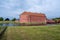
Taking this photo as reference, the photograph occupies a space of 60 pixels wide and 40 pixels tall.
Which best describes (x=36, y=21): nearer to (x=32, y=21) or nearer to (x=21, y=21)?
(x=32, y=21)

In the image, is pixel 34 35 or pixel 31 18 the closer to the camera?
pixel 34 35

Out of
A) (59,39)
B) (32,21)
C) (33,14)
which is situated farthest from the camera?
(33,14)

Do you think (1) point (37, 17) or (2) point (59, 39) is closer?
(2) point (59, 39)

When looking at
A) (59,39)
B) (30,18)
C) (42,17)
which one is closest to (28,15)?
(30,18)

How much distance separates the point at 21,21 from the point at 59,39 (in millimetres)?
45512

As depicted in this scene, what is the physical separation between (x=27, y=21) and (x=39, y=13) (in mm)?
7542

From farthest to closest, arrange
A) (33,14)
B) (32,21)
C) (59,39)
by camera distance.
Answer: (33,14) < (32,21) < (59,39)

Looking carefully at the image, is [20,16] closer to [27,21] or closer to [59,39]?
[27,21]

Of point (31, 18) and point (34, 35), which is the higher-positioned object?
point (34, 35)

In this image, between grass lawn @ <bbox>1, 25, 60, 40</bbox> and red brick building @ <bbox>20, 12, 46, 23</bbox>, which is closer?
grass lawn @ <bbox>1, 25, 60, 40</bbox>

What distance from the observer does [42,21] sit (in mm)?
55562

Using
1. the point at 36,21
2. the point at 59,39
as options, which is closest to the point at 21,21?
the point at 36,21

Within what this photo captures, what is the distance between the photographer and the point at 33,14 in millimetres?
58469

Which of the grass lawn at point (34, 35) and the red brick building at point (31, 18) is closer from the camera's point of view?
the grass lawn at point (34, 35)
